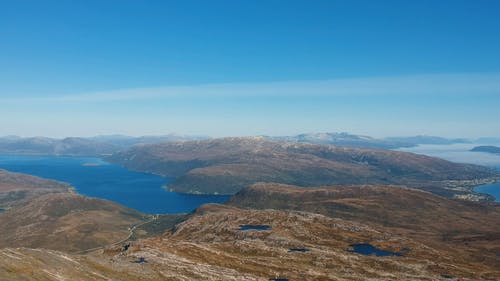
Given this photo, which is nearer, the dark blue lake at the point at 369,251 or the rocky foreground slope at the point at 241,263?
the rocky foreground slope at the point at 241,263

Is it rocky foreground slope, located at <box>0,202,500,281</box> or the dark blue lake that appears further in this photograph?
the dark blue lake

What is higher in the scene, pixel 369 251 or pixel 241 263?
pixel 241 263

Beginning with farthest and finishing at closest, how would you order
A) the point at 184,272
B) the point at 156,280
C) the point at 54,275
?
1. the point at 184,272
2. the point at 156,280
3. the point at 54,275

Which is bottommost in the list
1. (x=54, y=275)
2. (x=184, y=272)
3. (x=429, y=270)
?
(x=429, y=270)

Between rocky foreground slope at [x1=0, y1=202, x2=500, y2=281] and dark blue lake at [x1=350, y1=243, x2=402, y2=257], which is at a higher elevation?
rocky foreground slope at [x1=0, y1=202, x2=500, y2=281]

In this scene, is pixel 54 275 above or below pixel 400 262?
above

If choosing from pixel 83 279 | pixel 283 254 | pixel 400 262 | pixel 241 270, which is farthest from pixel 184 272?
pixel 400 262

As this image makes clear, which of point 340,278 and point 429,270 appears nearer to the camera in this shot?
point 340,278

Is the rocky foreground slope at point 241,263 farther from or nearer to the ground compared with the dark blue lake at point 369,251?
farther from the ground

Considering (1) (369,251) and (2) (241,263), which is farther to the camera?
(1) (369,251)

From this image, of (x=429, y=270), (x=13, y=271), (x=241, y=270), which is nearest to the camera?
(x=13, y=271)

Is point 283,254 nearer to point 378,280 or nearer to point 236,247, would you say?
point 236,247
